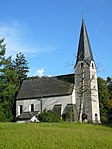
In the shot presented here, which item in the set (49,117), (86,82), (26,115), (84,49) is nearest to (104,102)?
(86,82)

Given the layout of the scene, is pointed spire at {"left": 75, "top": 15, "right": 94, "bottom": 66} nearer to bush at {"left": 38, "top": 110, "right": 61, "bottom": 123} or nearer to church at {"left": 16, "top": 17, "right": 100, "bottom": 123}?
church at {"left": 16, "top": 17, "right": 100, "bottom": 123}

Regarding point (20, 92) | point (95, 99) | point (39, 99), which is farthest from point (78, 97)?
point (20, 92)

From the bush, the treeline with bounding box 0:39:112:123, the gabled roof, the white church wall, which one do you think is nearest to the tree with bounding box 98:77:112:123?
the treeline with bounding box 0:39:112:123

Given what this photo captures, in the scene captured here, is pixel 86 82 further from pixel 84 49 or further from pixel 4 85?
Result: pixel 4 85

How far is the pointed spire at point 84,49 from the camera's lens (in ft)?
180

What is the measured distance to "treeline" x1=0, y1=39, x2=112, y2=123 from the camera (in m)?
49.0

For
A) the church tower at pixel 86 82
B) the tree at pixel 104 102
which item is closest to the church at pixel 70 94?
the church tower at pixel 86 82

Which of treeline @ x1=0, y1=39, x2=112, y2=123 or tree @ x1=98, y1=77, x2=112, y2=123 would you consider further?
tree @ x1=98, y1=77, x2=112, y2=123

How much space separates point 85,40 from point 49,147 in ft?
143

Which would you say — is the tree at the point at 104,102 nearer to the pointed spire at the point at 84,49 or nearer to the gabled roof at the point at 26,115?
the pointed spire at the point at 84,49

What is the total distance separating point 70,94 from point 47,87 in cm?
692

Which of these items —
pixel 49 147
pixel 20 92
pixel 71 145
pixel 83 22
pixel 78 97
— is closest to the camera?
pixel 49 147

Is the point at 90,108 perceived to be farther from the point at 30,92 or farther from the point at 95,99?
the point at 30,92

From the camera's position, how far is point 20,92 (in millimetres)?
61094
